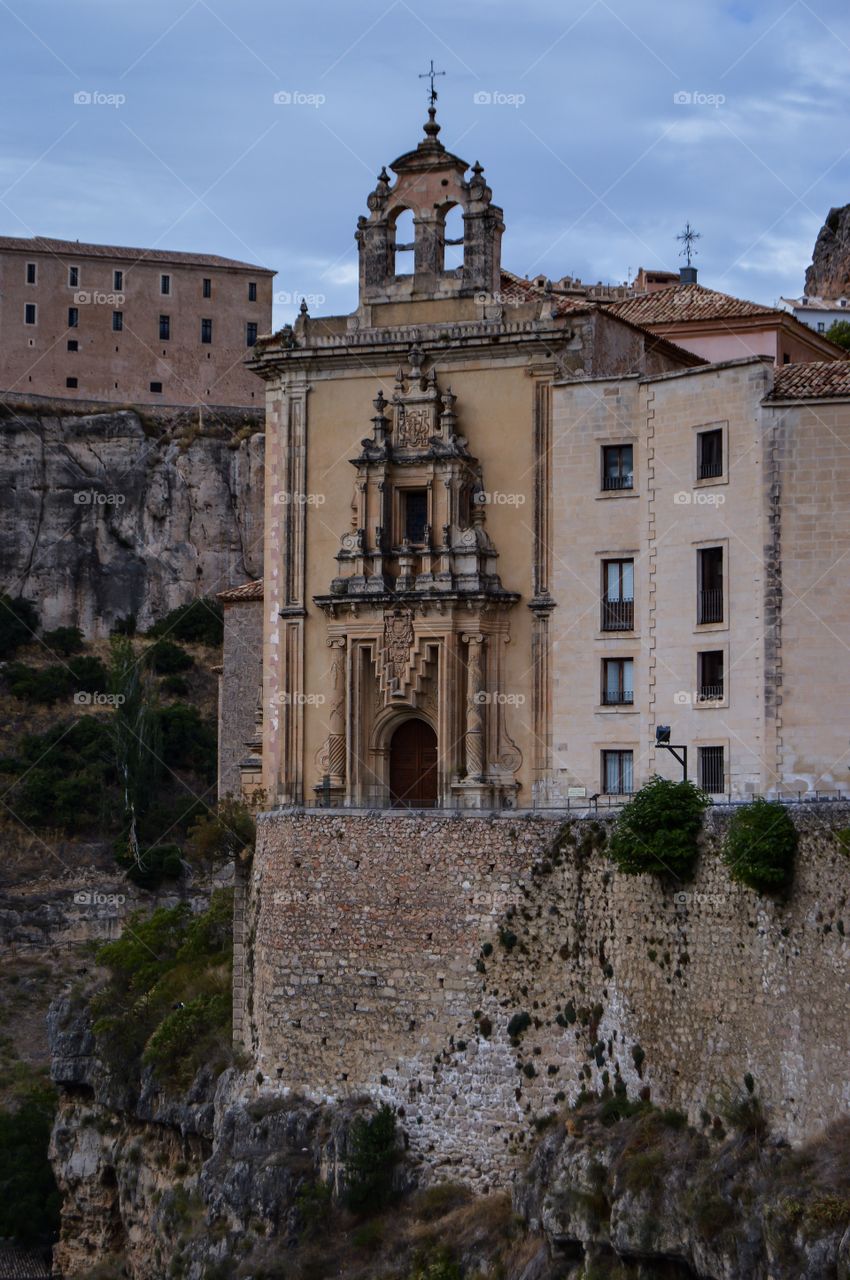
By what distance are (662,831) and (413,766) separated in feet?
36.1

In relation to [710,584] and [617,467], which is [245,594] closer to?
[617,467]

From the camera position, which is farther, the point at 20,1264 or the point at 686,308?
the point at 20,1264

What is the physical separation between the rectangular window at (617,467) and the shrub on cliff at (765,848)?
37.4 feet

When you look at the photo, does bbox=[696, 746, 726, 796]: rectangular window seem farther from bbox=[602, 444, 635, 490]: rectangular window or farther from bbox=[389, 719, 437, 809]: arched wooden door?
bbox=[389, 719, 437, 809]: arched wooden door

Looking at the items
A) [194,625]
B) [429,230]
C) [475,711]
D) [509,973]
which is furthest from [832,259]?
[509,973]

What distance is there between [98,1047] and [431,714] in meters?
13.7

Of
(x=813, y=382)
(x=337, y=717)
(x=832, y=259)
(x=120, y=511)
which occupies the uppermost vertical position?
(x=832, y=259)

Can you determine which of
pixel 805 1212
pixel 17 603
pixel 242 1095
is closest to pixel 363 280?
pixel 242 1095

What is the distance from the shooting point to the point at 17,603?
4171 inches

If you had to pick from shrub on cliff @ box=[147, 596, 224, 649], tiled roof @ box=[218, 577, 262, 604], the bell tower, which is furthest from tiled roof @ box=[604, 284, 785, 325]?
shrub on cliff @ box=[147, 596, 224, 649]

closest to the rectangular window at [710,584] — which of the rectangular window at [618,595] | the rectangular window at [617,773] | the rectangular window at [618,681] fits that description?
the rectangular window at [618,595]

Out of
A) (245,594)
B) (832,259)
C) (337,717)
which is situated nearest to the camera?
(337,717)

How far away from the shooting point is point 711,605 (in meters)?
41.9

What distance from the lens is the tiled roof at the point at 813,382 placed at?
40531 millimetres
